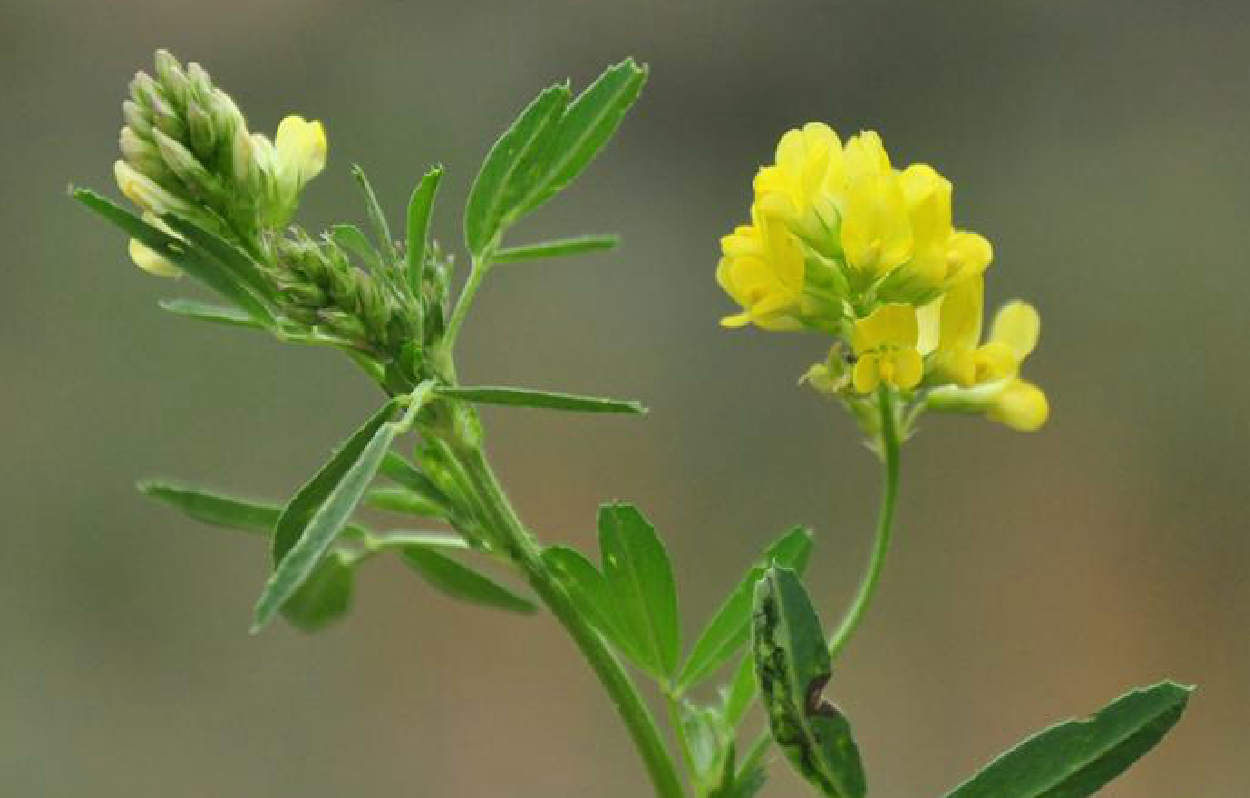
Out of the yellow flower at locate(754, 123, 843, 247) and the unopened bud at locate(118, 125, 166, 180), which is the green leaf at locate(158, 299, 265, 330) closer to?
the unopened bud at locate(118, 125, 166, 180)

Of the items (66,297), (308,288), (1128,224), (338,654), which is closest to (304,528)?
(308,288)

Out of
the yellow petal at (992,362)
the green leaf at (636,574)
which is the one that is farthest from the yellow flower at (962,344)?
the green leaf at (636,574)

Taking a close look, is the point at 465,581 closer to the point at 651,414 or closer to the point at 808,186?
the point at 808,186

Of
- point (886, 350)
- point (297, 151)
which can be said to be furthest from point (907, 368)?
point (297, 151)

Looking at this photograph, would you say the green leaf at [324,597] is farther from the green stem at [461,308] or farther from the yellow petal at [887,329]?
the yellow petal at [887,329]

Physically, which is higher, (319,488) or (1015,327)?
(1015,327)

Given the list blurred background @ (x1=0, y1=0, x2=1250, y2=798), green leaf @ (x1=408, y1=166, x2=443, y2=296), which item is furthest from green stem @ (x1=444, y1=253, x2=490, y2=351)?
blurred background @ (x1=0, y1=0, x2=1250, y2=798)
